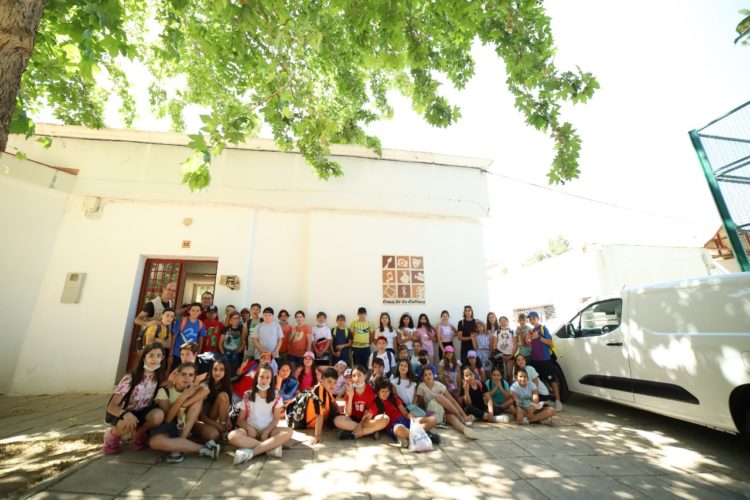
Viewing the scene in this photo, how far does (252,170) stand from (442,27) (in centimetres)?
521

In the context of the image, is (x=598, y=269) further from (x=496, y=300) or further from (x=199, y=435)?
(x=199, y=435)

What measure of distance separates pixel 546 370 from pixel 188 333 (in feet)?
21.5

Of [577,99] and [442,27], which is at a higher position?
[442,27]

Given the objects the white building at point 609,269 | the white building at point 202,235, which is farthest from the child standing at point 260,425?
the white building at point 609,269

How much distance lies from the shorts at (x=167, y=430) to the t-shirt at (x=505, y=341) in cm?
573

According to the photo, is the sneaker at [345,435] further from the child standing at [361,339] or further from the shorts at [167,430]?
the child standing at [361,339]

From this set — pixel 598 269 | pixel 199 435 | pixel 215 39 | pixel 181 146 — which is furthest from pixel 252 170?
pixel 598 269

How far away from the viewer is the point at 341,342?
20.7 feet

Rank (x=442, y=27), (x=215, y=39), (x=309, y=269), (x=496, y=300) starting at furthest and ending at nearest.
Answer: (x=496, y=300), (x=309, y=269), (x=215, y=39), (x=442, y=27)

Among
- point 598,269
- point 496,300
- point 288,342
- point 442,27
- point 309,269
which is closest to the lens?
point 442,27

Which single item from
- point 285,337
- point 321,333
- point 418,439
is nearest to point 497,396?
point 418,439

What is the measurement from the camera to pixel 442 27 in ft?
13.9

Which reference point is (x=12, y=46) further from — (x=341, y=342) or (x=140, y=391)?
(x=341, y=342)

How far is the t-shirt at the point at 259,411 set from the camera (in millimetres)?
3605
